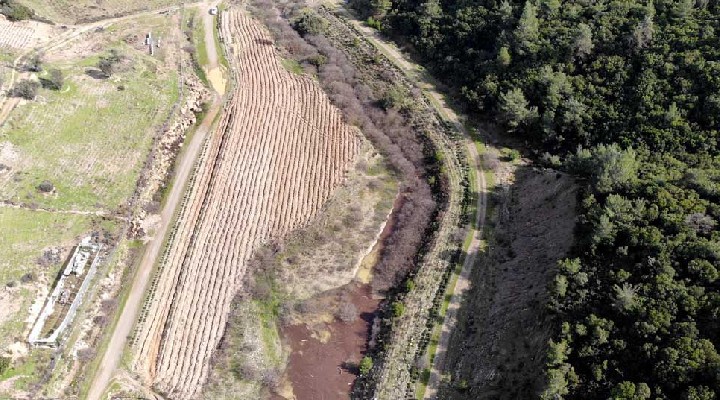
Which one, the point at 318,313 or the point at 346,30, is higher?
the point at 346,30

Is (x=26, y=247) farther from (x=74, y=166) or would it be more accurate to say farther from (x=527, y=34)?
(x=527, y=34)

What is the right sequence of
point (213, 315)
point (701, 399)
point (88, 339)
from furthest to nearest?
point (213, 315), point (88, 339), point (701, 399)

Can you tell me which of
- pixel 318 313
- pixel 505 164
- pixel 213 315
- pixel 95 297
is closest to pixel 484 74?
pixel 505 164

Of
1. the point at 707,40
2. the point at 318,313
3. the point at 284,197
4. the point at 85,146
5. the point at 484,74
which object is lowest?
the point at 318,313

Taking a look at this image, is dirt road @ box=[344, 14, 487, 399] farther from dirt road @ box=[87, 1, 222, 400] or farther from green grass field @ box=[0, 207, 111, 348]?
green grass field @ box=[0, 207, 111, 348]

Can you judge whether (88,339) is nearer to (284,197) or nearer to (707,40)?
(284,197)

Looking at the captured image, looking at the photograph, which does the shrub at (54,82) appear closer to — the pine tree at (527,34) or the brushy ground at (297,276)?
the brushy ground at (297,276)

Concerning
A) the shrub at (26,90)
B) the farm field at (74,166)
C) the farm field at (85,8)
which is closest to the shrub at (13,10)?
the farm field at (85,8)
